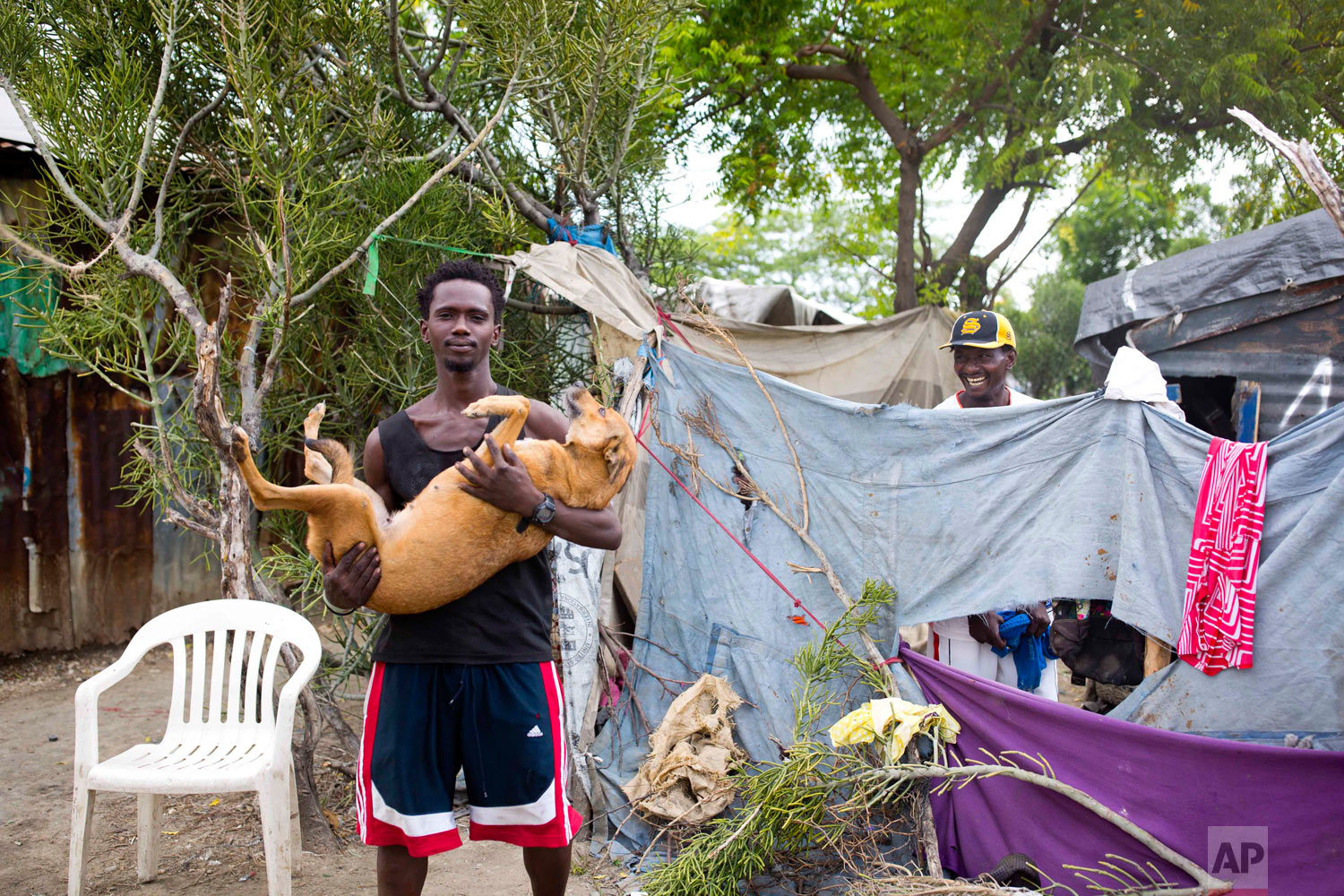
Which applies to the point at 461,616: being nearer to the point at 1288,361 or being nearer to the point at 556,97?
the point at 556,97

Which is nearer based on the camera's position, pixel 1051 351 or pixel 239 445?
Result: pixel 239 445

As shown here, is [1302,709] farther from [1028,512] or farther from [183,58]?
[183,58]

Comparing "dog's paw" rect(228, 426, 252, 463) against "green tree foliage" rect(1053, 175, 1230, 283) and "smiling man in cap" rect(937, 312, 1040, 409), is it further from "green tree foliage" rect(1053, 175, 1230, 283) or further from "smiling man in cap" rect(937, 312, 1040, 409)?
"green tree foliage" rect(1053, 175, 1230, 283)

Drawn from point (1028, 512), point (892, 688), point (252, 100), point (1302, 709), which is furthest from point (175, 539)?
point (1302, 709)

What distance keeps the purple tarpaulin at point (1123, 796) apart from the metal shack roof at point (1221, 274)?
3268 millimetres

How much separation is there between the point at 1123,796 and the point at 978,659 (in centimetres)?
80

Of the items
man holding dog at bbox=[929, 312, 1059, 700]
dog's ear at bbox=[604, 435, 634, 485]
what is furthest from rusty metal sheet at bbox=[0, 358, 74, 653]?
man holding dog at bbox=[929, 312, 1059, 700]

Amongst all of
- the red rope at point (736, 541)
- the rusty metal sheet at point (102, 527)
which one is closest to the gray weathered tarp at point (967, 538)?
the red rope at point (736, 541)

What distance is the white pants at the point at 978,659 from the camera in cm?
373

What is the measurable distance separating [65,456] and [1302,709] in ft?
21.7

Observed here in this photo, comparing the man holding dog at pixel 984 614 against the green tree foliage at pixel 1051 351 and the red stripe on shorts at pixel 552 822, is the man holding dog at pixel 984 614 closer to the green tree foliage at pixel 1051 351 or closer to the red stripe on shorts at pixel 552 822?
the red stripe on shorts at pixel 552 822

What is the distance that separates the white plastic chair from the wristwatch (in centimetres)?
122

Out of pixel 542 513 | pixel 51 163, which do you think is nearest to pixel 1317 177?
pixel 542 513

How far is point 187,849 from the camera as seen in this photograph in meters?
3.65
